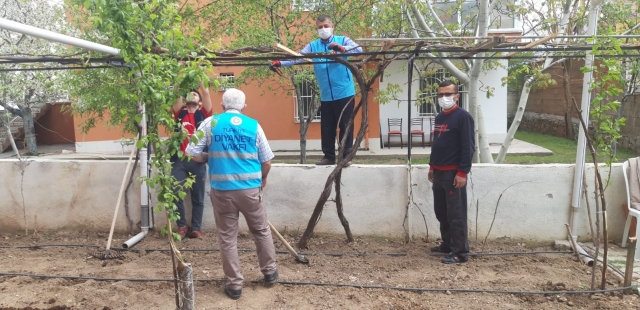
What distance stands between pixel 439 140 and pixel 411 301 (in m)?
1.66

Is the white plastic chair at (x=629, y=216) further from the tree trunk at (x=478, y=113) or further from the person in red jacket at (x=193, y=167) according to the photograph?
the person in red jacket at (x=193, y=167)

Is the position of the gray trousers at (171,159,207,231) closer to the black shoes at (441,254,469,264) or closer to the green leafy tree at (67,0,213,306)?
the green leafy tree at (67,0,213,306)

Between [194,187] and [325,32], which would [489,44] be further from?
[194,187]

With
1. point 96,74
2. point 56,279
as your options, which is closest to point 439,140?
point 56,279

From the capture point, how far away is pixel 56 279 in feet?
15.5

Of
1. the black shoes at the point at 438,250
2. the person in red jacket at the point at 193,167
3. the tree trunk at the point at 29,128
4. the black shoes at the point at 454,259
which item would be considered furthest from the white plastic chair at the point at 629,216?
the tree trunk at the point at 29,128

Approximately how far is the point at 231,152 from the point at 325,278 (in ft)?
5.04

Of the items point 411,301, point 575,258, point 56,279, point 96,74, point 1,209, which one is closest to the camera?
point 411,301

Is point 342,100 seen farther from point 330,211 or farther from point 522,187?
point 522,187

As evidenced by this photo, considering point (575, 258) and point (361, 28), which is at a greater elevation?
point (361, 28)

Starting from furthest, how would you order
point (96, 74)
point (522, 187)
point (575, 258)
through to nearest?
point (96, 74) < point (522, 187) < point (575, 258)

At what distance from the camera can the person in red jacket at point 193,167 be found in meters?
5.25

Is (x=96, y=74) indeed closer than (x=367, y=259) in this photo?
No

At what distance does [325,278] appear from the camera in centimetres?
466
